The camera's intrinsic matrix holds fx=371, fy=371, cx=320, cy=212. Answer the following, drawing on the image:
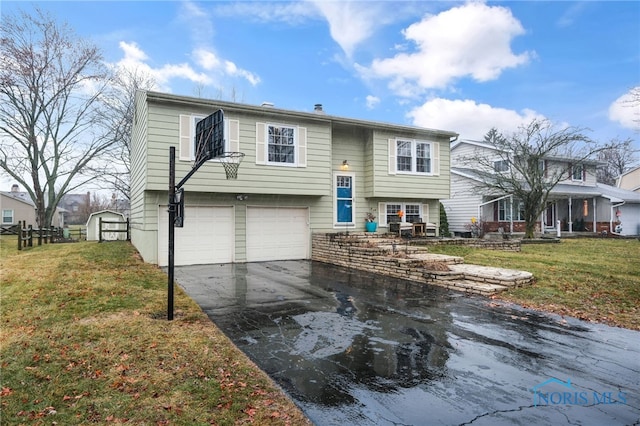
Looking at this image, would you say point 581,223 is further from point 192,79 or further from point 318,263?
point 192,79

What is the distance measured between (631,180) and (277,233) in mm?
36966

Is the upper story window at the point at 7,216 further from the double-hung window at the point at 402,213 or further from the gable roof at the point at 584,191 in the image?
the gable roof at the point at 584,191

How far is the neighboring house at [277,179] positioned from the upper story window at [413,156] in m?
0.04

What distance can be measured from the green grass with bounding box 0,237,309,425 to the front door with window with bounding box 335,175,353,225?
860 centimetres

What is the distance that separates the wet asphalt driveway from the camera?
3.11m

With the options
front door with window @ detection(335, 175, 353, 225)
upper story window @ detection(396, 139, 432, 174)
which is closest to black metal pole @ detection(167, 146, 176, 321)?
front door with window @ detection(335, 175, 353, 225)

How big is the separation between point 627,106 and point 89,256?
16073 mm

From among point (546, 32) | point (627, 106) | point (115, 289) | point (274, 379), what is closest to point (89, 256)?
point (115, 289)

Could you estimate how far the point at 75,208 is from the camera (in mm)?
73375

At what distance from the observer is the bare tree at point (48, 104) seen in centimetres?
2180

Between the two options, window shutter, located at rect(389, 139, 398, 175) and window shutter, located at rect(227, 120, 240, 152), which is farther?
window shutter, located at rect(389, 139, 398, 175)

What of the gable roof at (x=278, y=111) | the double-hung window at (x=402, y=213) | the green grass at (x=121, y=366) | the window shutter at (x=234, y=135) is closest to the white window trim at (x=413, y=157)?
the gable roof at (x=278, y=111)

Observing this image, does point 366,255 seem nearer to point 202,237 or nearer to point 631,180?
point 202,237

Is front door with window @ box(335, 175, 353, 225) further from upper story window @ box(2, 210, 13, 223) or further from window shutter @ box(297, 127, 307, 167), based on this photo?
upper story window @ box(2, 210, 13, 223)
